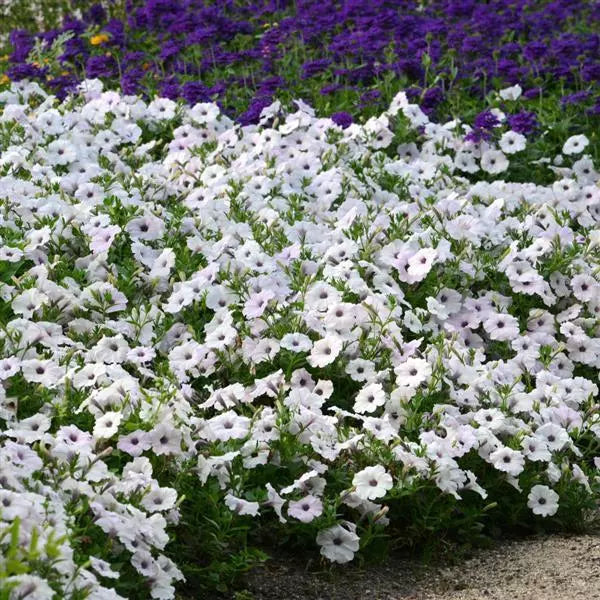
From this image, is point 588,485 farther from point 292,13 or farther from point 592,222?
point 292,13

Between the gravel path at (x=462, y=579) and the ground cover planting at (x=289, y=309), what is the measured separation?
8 cm

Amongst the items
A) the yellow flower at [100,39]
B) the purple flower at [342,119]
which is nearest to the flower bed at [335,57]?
the yellow flower at [100,39]

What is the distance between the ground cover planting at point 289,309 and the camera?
12.9 feet

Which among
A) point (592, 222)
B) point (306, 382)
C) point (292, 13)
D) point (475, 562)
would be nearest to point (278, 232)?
point (306, 382)

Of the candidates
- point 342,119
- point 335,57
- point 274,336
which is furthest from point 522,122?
point 274,336

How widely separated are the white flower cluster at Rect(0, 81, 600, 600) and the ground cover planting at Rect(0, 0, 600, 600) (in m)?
0.01

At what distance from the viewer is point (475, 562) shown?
4180mm

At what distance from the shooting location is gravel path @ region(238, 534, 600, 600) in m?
3.94

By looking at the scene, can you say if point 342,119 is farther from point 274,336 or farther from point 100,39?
point 274,336

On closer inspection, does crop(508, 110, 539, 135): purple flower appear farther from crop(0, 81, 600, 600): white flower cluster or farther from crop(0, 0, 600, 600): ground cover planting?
crop(0, 81, 600, 600): white flower cluster

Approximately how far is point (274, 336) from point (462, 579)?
50.2 inches

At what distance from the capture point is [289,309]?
16.3 ft

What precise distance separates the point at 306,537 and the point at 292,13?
6155mm

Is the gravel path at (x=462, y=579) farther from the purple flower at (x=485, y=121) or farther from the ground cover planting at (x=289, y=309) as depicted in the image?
the purple flower at (x=485, y=121)
